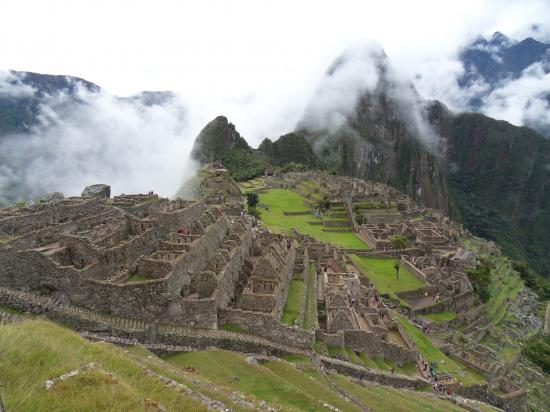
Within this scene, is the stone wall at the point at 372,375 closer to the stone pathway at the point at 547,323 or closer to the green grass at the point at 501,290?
the green grass at the point at 501,290

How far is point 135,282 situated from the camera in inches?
786

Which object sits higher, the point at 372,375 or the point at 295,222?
the point at 295,222

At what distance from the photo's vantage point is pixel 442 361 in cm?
3575

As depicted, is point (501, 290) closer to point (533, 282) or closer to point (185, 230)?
point (533, 282)

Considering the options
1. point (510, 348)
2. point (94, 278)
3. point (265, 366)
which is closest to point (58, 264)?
point (94, 278)

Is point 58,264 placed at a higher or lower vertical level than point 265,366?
higher

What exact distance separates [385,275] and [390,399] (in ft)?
111

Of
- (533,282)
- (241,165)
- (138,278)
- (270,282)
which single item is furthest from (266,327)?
(241,165)

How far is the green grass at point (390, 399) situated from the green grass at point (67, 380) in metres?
11.9

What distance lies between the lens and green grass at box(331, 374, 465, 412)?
814 inches

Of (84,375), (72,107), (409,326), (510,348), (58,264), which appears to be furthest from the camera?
(72,107)

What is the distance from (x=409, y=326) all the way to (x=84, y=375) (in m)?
35.7

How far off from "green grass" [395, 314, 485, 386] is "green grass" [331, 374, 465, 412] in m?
8.88

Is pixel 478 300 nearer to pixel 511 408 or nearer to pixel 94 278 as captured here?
pixel 511 408
